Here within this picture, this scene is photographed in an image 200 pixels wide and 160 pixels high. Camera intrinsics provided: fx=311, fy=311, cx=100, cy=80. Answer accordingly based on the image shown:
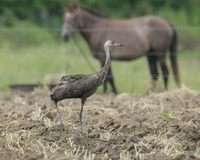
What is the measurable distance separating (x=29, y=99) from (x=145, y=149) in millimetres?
2845

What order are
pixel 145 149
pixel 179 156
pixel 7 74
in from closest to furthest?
pixel 179 156 < pixel 145 149 < pixel 7 74

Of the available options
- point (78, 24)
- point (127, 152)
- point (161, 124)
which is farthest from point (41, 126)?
point (78, 24)

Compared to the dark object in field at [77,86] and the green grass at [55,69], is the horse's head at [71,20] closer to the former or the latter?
the green grass at [55,69]

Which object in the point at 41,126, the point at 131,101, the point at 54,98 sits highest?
the point at 54,98

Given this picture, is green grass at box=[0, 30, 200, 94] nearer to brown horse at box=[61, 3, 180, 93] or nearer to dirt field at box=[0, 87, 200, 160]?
brown horse at box=[61, 3, 180, 93]

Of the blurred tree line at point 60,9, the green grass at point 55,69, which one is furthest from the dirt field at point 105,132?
the blurred tree line at point 60,9

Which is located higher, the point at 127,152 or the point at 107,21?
the point at 107,21

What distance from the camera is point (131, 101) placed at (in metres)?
5.38

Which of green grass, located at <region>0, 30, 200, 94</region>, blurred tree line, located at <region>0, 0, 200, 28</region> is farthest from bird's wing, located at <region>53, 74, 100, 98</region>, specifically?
blurred tree line, located at <region>0, 0, 200, 28</region>

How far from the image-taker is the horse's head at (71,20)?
7703mm

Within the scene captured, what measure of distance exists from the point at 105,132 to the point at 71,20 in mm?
4540

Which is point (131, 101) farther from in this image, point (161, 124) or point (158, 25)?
point (158, 25)

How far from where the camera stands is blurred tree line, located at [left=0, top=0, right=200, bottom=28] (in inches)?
615

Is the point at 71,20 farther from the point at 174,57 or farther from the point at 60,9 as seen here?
the point at 60,9
